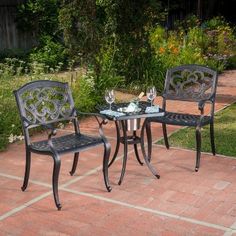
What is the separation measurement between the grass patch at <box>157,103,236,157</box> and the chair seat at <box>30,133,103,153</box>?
1851 mm

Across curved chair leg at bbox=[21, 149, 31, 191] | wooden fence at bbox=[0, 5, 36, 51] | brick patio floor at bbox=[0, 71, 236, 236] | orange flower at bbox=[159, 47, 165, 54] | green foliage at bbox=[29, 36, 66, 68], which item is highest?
wooden fence at bbox=[0, 5, 36, 51]

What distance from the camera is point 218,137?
6426 millimetres

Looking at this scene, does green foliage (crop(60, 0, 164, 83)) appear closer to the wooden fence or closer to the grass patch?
the grass patch

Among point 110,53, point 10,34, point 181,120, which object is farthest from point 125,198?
point 10,34

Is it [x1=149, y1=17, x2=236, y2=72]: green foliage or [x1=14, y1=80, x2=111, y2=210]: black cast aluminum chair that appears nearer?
[x1=14, y1=80, x2=111, y2=210]: black cast aluminum chair

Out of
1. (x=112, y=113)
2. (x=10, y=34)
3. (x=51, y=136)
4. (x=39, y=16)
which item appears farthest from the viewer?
(x=10, y=34)

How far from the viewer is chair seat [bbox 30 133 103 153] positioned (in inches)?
168

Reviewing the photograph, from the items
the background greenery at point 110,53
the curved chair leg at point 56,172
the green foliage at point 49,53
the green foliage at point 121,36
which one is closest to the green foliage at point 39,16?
the green foliage at point 49,53

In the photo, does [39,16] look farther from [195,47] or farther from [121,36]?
[121,36]

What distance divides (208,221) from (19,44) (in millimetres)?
12320

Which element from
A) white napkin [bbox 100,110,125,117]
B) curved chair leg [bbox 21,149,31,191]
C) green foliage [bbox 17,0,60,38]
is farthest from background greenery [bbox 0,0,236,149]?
white napkin [bbox 100,110,125,117]

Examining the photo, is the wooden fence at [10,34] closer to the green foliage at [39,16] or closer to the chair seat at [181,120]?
the green foliage at [39,16]

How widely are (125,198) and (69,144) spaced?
0.73 m

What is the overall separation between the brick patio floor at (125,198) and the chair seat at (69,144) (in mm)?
473
